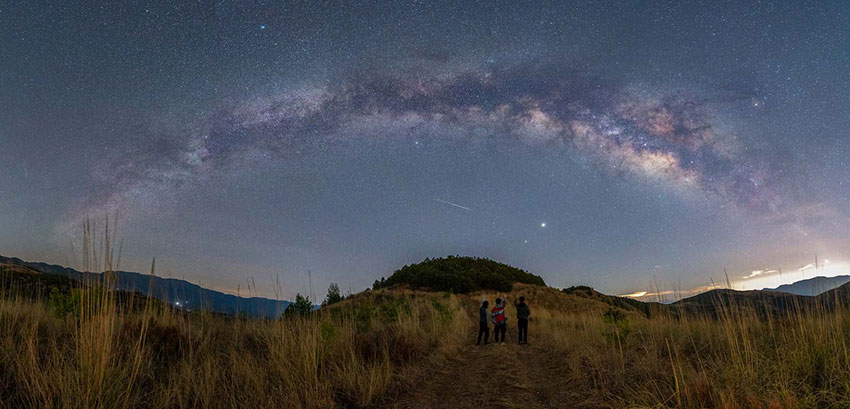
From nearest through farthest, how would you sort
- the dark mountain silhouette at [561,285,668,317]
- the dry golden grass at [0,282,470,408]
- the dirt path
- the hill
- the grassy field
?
the dry golden grass at [0,282,470,408] < the grassy field < the dirt path < the hill < the dark mountain silhouette at [561,285,668,317]

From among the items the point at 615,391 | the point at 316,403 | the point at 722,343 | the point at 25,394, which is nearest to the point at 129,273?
the point at 25,394

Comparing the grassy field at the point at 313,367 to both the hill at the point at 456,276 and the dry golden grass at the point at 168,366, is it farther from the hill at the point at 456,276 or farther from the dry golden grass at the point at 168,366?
the hill at the point at 456,276

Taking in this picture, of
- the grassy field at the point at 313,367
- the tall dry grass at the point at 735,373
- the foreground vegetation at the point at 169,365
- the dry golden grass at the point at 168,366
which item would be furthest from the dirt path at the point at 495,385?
the dry golden grass at the point at 168,366

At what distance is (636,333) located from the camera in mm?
10992

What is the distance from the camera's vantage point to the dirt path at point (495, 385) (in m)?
6.12

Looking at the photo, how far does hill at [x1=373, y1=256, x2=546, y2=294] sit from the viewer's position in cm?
3941

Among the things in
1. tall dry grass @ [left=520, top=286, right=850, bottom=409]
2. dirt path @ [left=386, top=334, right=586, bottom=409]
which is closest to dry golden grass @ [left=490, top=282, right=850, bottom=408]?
tall dry grass @ [left=520, top=286, right=850, bottom=409]

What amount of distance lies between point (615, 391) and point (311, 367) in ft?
15.0

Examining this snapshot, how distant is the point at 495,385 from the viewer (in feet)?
23.7

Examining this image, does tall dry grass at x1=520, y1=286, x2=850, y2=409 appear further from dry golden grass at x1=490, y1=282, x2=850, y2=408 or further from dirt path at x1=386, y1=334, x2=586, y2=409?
dirt path at x1=386, y1=334, x2=586, y2=409

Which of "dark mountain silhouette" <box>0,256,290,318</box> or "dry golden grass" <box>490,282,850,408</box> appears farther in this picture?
"dark mountain silhouette" <box>0,256,290,318</box>

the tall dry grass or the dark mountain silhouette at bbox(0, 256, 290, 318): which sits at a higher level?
the dark mountain silhouette at bbox(0, 256, 290, 318)

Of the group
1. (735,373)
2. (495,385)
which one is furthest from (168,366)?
(735,373)

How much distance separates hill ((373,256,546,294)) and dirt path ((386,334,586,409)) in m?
25.5
